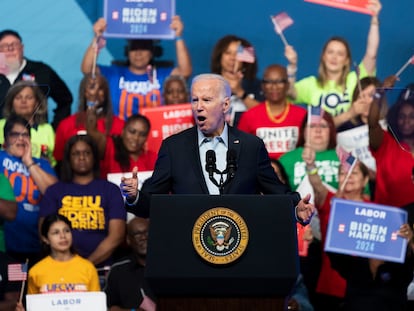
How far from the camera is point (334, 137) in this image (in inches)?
258

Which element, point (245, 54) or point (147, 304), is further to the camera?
point (245, 54)

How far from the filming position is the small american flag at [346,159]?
6.29 metres

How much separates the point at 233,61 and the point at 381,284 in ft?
5.90

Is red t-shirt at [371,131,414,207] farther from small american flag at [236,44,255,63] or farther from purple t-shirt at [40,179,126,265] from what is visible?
purple t-shirt at [40,179,126,265]

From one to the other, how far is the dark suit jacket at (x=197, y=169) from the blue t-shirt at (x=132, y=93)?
10.2ft

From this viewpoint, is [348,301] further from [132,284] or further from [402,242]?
[132,284]

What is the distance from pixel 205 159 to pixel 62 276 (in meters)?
2.47

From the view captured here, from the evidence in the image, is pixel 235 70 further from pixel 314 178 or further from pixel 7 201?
pixel 7 201

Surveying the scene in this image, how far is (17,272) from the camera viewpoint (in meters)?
5.80

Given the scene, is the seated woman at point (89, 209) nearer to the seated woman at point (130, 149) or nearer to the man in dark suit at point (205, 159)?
the seated woman at point (130, 149)

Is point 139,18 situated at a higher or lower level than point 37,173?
higher

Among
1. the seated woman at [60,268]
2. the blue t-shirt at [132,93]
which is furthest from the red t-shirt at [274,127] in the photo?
the seated woman at [60,268]

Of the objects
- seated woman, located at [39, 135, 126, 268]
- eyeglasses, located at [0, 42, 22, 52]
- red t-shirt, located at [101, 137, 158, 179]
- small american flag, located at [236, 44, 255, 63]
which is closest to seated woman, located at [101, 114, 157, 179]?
red t-shirt, located at [101, 137, 158, 179]

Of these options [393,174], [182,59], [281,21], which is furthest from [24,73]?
[393,174]
